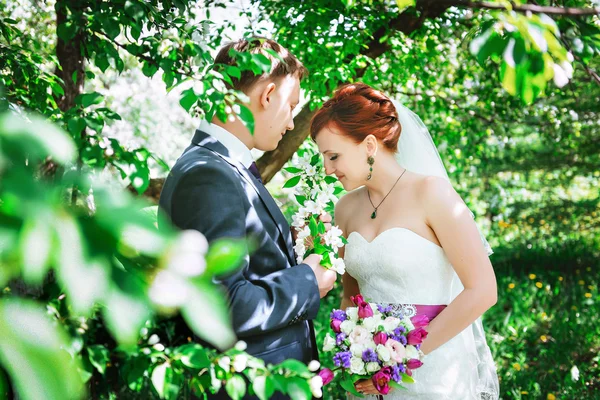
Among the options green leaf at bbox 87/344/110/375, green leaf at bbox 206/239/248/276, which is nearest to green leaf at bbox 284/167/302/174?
green leaf at bbox 87/344/110/375

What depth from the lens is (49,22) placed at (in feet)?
19.1

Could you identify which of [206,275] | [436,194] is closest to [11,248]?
[206,275]

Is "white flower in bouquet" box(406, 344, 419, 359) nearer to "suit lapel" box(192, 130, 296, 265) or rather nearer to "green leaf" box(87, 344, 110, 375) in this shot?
"suit lapel" box(192, 130, 296, 265)

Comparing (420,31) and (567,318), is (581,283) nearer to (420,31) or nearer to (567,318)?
(567,318)

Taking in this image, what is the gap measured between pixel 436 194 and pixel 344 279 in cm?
85

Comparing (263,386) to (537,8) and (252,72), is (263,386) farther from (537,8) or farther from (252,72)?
(252,72)

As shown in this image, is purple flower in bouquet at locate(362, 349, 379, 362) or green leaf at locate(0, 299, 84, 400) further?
purple flower in bouquet at locate(362, 349, 379, 362)

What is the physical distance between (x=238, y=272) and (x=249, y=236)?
0.26m

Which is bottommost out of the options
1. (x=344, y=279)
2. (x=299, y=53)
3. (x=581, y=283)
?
(x=581, y=283)

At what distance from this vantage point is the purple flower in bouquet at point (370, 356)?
6.89ft

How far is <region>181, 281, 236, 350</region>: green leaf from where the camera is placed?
1.73 ft

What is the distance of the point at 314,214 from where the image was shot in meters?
2.29

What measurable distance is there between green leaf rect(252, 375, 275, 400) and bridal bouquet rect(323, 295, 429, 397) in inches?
43.4

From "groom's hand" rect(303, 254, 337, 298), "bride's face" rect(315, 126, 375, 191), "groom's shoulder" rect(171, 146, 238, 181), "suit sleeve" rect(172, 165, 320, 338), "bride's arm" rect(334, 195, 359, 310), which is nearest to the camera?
"suit sleeve" rect(172, 165, 320, 338)
